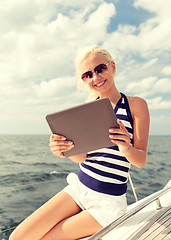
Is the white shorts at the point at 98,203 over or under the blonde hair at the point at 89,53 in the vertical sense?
under

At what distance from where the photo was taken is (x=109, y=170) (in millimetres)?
1236

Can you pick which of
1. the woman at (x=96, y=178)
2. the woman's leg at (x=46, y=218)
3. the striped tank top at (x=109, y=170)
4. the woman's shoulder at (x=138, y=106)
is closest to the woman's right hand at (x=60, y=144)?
the woman at (x=96, y=178)

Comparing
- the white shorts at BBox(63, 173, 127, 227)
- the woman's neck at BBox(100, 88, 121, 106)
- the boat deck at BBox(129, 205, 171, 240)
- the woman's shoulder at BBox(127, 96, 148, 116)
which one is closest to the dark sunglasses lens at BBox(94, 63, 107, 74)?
the woman's neck at BBox(100, 88, 121, 106)

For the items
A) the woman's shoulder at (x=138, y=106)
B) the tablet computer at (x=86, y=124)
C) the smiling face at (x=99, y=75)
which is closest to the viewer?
the tablet computer at (x=86, y=124)

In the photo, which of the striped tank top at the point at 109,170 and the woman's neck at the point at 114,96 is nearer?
the striped tank top at the point at 109,170

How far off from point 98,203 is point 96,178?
0.50 ft

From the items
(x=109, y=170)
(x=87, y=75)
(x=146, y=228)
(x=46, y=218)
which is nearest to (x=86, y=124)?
(x=109, y=170)

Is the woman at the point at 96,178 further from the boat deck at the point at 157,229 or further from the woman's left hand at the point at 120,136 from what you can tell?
the boat deck at the point at 157,229

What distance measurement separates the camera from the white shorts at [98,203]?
45.7 inches

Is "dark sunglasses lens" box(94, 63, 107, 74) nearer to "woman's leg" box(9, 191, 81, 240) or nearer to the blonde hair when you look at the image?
the blonde hair

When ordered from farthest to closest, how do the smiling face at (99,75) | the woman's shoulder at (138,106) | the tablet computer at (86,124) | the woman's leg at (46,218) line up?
the smiling face at (99,75) → the woman's shoulder at (138,106) → the woman's leg at (46,218) → the tablet computer at (86,124)

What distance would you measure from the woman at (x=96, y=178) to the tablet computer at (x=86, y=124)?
45 millimetres

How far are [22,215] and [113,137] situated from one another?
12.0ft

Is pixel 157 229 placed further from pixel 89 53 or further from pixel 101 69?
pixel 89 53
